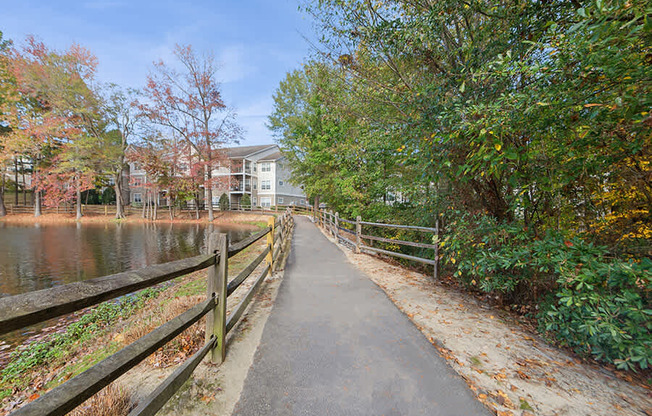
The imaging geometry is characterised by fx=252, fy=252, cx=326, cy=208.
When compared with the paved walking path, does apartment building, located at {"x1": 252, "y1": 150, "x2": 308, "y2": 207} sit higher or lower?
higher

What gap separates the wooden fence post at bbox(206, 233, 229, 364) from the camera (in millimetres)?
2660

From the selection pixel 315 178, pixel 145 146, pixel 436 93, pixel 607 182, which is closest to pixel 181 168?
pixel 145 146

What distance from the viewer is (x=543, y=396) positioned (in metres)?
2.36

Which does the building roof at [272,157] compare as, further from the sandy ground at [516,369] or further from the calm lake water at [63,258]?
the sandy ground at [516,369]

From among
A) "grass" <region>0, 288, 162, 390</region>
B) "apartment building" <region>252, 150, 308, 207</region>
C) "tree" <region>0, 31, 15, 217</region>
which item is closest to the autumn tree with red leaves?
"tree" <region>0, 31, 15, 217</region>

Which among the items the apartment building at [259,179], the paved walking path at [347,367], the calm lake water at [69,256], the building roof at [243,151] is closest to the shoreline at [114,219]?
the apartment building at [259,179]

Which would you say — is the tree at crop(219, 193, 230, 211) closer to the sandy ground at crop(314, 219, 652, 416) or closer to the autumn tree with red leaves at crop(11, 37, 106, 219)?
the autumn tree with red leaves at crop(11, 37, 106, 219)

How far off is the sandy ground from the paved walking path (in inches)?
9.3

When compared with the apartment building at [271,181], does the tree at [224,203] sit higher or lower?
lower

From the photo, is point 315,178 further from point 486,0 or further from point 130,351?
point 130,351

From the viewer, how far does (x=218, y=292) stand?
269cm

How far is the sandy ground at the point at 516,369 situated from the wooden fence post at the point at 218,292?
2581 mm

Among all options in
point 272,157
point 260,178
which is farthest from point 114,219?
point 272,157

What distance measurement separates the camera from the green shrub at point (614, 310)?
2201 millimetres
